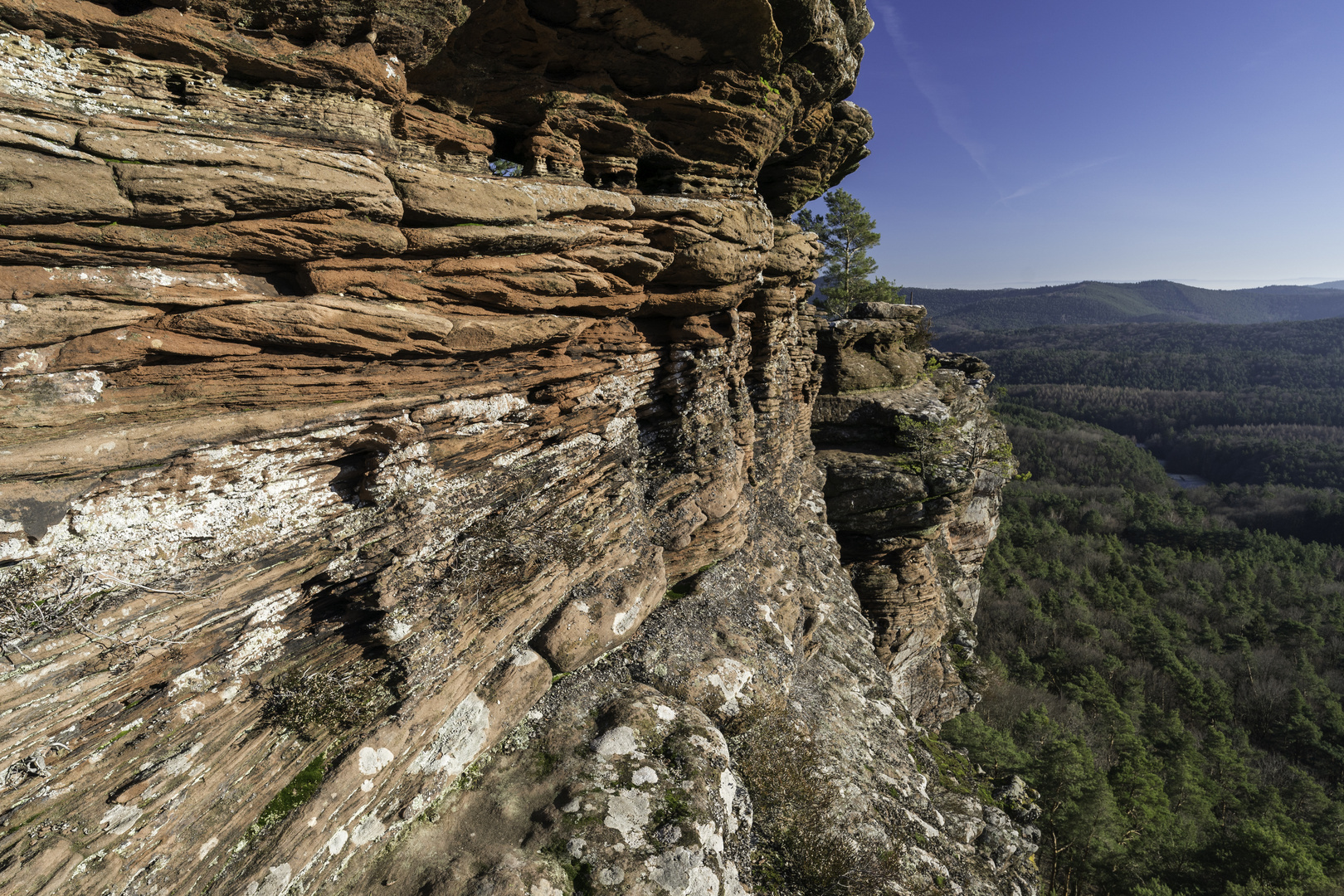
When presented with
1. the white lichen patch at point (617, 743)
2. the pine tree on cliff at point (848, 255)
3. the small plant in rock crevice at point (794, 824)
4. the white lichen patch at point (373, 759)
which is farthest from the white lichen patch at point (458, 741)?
the pine tree on cliff at point (848, 255)

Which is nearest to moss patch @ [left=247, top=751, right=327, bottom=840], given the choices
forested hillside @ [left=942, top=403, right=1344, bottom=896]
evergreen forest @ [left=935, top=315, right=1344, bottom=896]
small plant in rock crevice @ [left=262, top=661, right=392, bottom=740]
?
small plant in rock crevice @ [left=262, top=661, right=392, bottom=740]

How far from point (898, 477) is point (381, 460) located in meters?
21.6

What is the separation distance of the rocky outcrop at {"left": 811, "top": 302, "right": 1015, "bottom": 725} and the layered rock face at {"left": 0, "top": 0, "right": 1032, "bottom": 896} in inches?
506

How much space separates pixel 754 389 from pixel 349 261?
43.9ft

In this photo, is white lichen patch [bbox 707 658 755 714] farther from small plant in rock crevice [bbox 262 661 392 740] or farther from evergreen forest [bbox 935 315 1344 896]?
evergreen forest [bbox 935 315 1344 896]

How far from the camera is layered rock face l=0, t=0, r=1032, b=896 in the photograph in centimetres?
542

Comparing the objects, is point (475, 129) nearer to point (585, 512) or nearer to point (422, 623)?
point (585, 512)

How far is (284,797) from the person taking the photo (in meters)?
6.77

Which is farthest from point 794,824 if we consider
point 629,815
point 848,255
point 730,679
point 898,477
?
point 848,255

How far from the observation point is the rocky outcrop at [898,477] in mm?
24891

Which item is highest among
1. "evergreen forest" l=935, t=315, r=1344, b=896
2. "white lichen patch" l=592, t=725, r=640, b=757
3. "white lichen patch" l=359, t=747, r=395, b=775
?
"white lichen patch" l=359, t=747, r=395, b=775

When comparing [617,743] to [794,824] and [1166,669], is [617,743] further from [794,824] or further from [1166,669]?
[1166,669]

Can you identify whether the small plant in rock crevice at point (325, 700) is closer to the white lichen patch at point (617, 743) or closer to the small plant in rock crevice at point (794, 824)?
the white lichen patch at point (617, 743)

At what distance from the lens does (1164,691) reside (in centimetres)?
5519
